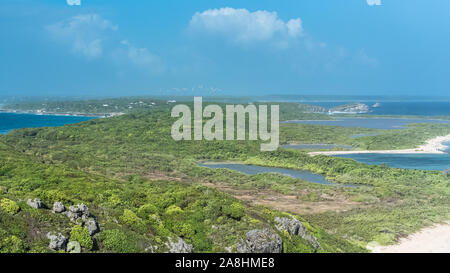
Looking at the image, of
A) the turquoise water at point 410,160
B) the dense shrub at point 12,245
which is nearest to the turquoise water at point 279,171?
the turquoise water at point 410,160

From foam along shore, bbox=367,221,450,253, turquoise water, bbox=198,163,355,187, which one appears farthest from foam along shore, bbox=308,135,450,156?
foam along shore, bbox=367,221,450,253

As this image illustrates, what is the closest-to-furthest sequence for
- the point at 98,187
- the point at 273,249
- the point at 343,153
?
the point at 273,249, the point at 98,187, the point at 343,153

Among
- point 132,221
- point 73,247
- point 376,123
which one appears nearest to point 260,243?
point 132,221

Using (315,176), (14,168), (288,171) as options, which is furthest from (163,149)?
(14,168)

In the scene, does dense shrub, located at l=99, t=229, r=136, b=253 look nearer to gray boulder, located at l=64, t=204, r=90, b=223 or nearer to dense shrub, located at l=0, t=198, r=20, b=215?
gray boulder, located at l=64, t=204, r=90, b=223

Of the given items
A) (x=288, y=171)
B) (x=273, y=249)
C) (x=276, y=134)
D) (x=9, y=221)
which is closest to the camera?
(x=9, y=221)

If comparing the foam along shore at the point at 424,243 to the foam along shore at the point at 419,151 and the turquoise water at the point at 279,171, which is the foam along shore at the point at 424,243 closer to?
the turquoise water at the point at 279,171

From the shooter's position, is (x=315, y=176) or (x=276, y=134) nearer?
(x=315, y=176)
